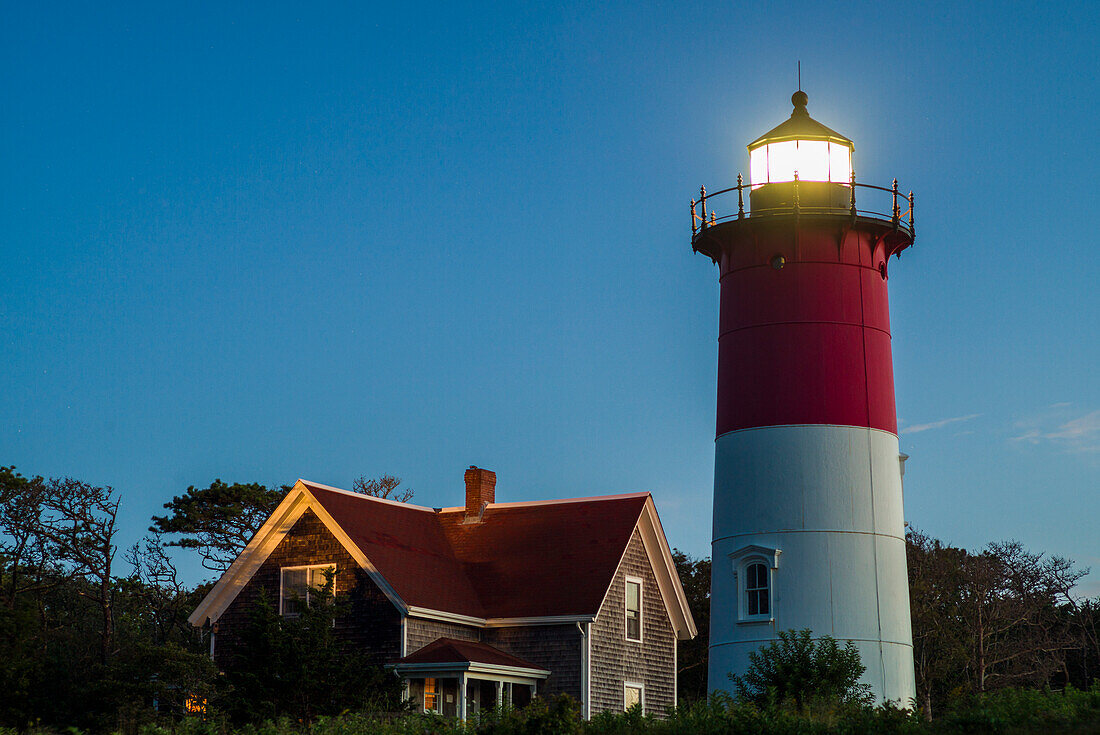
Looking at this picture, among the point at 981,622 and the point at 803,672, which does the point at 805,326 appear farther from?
the point at 981,622

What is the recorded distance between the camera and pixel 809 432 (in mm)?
25750

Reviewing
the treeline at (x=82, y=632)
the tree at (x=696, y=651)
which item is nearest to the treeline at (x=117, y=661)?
the treeline at (x=82, y=632)

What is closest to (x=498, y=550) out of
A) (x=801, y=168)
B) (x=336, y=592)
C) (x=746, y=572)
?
(x=336, y=592)

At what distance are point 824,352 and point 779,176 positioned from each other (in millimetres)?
3834

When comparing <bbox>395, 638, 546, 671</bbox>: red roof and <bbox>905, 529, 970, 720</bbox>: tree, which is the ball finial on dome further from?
<bbox>905, 529, 970, 720</bbox>: tree

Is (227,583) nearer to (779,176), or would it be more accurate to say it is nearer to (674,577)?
(674,577)

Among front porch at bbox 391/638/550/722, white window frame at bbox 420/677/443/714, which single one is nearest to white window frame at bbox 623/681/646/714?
front porch at bbox 391/638/550/722

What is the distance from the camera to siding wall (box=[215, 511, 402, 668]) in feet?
94.9

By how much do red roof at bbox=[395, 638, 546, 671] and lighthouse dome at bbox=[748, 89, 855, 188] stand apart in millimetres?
10836

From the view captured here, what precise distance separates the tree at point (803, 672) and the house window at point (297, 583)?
383 inches

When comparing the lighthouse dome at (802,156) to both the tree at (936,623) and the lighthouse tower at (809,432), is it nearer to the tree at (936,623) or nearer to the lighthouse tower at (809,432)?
the lighthouse tower at (809,432)

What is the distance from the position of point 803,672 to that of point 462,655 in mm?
7142

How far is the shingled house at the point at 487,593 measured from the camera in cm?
2902

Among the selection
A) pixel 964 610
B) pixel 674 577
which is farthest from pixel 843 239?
pixel 964 610
